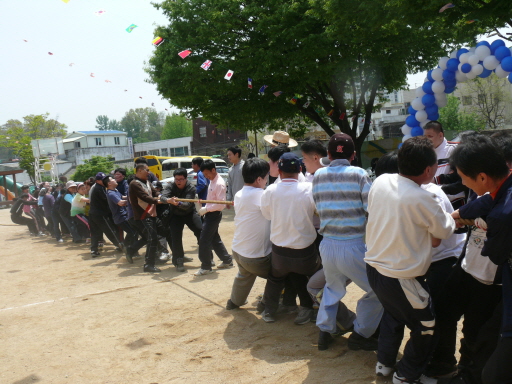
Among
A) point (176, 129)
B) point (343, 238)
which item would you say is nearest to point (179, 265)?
point (343, 238)

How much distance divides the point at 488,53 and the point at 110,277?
8607mm

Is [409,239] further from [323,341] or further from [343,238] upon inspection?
→ [323,341]

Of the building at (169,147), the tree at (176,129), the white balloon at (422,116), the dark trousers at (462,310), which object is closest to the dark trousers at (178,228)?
the dark trousers at (462,310)

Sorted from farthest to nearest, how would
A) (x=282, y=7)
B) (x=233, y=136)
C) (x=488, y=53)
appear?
(x=233, y=136)
(x=282, y=7)
(x=488, y=53)

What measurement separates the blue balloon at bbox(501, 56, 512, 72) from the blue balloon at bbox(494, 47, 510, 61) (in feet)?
0.53

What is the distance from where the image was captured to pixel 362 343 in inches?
157

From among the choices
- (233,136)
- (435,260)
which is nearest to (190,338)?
(435,260)

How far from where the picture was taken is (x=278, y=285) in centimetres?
491

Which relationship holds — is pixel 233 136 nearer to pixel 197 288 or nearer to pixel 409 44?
pixel 409 44

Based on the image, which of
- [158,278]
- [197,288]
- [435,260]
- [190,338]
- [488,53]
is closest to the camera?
[435,260]

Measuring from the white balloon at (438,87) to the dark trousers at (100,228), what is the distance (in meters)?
8.19

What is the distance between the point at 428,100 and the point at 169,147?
162ft

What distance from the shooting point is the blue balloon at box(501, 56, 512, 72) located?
884 cm

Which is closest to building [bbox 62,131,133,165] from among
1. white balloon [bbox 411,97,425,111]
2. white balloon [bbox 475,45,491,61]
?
white balloon [bbox 411,97,425,111]
